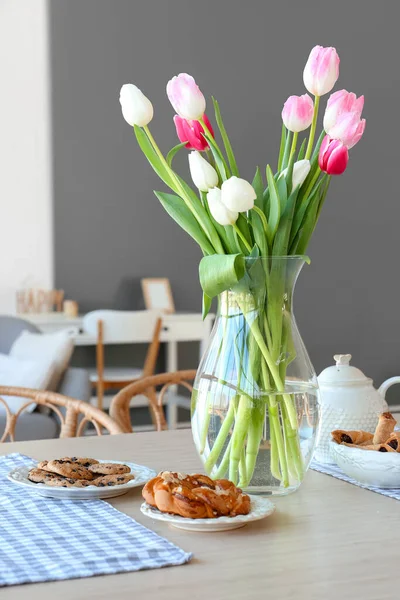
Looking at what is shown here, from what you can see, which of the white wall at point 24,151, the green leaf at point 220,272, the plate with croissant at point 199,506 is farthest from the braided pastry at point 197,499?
the white wall at point 24,151

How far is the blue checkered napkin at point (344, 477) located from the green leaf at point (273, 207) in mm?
336

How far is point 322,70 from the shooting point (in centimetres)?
106

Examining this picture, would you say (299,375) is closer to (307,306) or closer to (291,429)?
(291,429)

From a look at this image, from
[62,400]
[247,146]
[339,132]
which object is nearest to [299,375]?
[339,132]

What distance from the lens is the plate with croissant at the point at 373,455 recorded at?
1.09 meters

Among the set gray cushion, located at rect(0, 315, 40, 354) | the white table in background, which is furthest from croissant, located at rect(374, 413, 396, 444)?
the white table in background

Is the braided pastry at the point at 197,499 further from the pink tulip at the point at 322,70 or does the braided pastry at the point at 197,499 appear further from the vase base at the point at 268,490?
the pink tulip at the point at 322,70

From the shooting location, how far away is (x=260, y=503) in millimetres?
954

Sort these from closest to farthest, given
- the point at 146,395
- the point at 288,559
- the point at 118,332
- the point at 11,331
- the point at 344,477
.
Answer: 1. the point at 288,559
2. the point at 344,477
3. the point at 146,395
4. the point at 11,331
5. the point at 118,332

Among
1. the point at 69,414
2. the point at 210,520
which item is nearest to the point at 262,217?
the point at 210,520

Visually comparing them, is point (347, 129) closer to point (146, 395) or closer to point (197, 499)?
point (197, 499)

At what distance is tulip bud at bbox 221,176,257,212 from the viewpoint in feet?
3.14

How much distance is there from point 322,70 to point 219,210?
0.72ft

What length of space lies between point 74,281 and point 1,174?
0.81m
